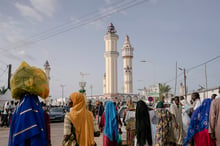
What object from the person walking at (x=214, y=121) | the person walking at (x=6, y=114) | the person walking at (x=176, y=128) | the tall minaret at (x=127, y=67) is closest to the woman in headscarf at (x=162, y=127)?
the person walking at (x=176, y=128)

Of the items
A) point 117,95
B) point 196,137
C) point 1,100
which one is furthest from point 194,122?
point 117,95

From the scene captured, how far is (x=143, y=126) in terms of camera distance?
5.33m

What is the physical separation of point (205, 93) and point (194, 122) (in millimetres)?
14757

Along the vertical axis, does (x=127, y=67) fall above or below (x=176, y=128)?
above

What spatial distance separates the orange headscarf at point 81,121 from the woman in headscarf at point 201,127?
240 centimetres

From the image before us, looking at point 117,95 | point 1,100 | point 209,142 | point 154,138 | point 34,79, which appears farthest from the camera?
point 117,95

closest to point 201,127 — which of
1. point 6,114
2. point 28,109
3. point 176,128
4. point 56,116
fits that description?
point 176,128

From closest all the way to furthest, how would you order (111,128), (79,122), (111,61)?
(79,122)
(111,128)
(111,61)

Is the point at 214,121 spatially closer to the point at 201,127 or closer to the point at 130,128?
the point at 201,127

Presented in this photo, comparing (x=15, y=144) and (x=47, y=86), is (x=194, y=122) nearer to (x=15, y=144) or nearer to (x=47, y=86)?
(x=47, y=86)

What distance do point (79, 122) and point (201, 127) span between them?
9.05 ft

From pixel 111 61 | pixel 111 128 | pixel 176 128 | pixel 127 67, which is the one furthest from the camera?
pixel 127 67

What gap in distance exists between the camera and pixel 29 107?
2.99 m

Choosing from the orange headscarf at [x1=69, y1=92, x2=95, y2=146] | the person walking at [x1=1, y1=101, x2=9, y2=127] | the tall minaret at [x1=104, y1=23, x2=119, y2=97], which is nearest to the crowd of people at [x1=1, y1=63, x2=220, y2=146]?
the orange headscarf at [x1=69, y1=92, x2=95, y2=146]
